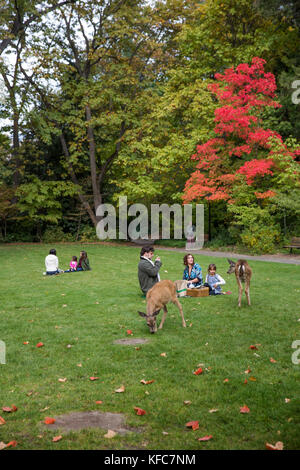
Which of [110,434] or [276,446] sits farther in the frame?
[110,434]

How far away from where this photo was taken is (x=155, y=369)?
5.61 meters

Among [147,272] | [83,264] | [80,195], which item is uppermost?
[80,195]

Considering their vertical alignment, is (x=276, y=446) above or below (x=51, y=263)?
below

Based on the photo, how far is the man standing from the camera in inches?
389

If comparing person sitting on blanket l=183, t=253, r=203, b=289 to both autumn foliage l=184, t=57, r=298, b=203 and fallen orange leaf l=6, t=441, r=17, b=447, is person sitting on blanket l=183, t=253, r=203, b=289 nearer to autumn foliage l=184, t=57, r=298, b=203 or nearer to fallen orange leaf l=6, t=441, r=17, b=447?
fallen orange leaf l=6, t=441, r=17, b=447

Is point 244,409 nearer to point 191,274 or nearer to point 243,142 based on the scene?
point 191,274

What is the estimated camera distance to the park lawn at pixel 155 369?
13.0 feet

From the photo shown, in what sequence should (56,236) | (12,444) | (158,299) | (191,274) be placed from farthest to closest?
(56,236) → (191,274) → (158,299) → (12,444)

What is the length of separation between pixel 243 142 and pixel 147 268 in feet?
50.6

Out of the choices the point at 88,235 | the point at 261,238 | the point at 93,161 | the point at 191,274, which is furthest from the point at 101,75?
the point at 191,274

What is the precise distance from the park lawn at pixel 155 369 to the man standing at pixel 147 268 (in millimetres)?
493

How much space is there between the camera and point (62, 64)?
27.0 m

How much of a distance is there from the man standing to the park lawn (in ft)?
1.62
